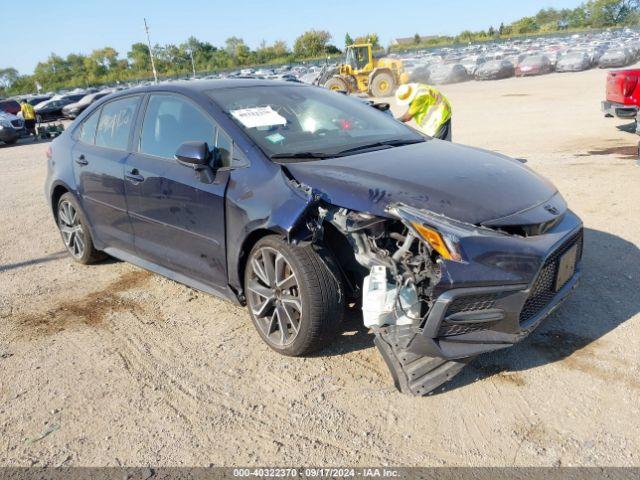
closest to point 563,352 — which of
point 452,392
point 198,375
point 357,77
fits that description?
point 452,392

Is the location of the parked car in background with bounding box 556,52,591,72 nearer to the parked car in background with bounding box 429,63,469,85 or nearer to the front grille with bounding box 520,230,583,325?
the parked car in background with bounding box 429,63,469,85

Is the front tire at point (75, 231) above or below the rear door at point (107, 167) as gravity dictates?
below

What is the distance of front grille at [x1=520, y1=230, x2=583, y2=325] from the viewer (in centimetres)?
296

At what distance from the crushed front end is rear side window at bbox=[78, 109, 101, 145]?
2.86 meters

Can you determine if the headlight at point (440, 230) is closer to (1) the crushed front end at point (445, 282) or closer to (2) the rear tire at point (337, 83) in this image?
(1) the crushed front end at point (445, 282)

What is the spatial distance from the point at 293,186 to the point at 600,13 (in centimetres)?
11805

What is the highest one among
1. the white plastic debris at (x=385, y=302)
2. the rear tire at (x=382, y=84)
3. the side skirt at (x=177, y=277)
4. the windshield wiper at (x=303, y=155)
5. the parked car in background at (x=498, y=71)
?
the windshield wiper at (x=303, y=155)

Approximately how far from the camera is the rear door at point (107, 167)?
4457 mm

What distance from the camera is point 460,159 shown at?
12.1 feet

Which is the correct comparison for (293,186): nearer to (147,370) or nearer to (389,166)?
(389,166)

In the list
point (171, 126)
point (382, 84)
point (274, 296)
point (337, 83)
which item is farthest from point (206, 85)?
point (382, 84)

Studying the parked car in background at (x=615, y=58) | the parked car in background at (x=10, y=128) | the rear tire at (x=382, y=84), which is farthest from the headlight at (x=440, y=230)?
the parked car in background at (x=615, y=58)

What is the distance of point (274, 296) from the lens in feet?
11.1

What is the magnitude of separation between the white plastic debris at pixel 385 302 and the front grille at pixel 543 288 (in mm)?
591
